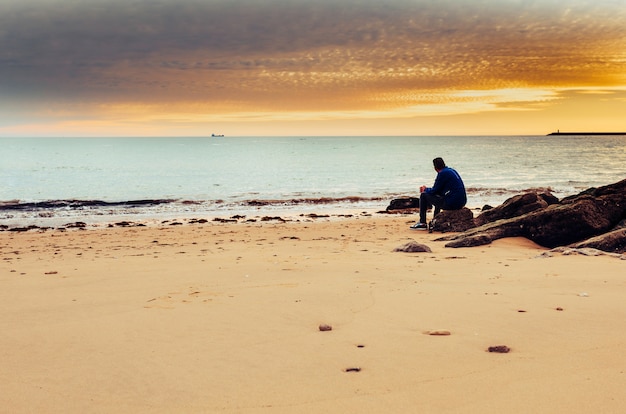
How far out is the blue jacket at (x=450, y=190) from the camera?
14.1m

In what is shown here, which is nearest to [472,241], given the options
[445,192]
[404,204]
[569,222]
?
[569,222]

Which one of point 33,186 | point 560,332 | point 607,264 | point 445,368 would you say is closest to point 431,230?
point 607,264

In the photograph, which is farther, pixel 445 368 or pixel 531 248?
pixel 531 248

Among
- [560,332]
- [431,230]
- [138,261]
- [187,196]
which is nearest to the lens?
[560,332]

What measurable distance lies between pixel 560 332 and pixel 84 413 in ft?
12.4

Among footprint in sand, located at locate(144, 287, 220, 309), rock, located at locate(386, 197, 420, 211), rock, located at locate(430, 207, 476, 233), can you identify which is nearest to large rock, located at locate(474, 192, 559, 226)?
rock, located at locate(430, 207, 476, 233)

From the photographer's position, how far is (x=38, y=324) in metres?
5.25

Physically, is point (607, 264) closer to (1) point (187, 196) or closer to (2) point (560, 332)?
(2) point (560, 332)

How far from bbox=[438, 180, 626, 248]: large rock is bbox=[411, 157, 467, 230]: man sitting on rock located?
2816 millimetres

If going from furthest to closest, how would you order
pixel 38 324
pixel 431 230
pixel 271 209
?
1. pixel 271 209
2. pixel 431 230
3. pixel 38 324

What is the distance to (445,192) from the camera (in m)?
14.4

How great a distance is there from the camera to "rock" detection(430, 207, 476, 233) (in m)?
13.8

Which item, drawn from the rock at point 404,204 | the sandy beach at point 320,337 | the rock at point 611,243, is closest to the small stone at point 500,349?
the sandy beach at point 320,337

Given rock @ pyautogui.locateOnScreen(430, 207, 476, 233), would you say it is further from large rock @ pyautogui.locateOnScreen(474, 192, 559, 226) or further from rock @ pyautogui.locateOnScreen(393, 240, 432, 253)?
rock @ pyautogui.locateOnScreen(393, 240, 432, 253)
